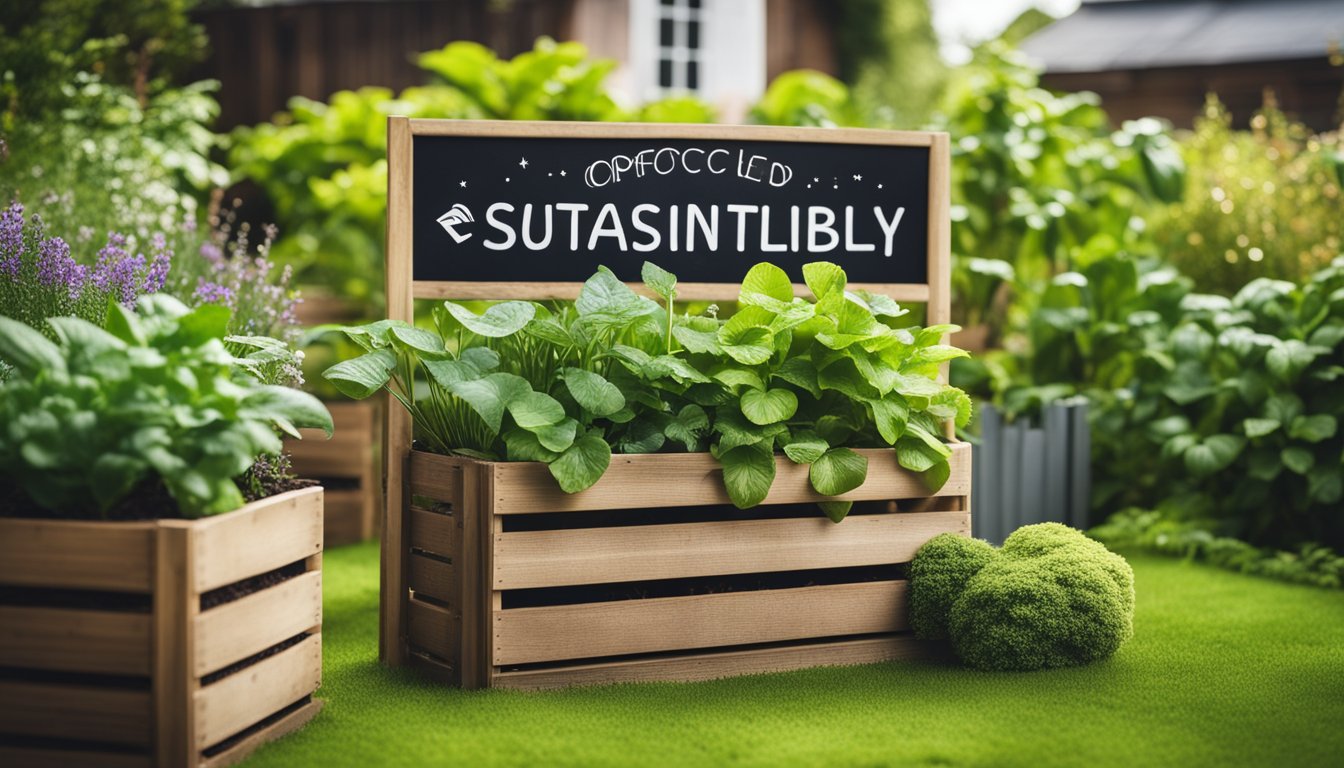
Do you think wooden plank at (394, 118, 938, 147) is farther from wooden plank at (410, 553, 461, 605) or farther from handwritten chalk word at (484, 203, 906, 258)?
wooden plank at (410, 553, 461, 605)

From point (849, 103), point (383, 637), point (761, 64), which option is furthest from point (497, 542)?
point (761, 64)

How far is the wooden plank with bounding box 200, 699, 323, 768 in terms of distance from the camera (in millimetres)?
2145

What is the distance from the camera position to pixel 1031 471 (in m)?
4.29

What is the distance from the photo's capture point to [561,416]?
257cm

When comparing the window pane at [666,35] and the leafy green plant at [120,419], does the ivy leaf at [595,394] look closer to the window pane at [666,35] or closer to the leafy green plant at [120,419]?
the leafy green plant at [120,419]

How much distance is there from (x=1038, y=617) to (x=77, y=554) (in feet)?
6.52

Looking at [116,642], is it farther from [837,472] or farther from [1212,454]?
[1212,454]

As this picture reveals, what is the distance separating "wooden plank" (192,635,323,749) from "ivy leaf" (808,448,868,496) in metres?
1.14

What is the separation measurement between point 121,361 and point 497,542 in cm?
84

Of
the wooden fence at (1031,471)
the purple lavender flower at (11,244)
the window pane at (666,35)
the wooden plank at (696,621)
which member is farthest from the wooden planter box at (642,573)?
the window pane at (666,35)

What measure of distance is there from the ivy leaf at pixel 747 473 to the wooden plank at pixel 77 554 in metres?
1.18

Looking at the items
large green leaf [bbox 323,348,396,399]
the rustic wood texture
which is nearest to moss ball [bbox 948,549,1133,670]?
the rustic wood texture

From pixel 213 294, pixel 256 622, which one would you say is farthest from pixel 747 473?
pixel 213 294

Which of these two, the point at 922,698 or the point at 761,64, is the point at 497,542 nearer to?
the point at 922,698
